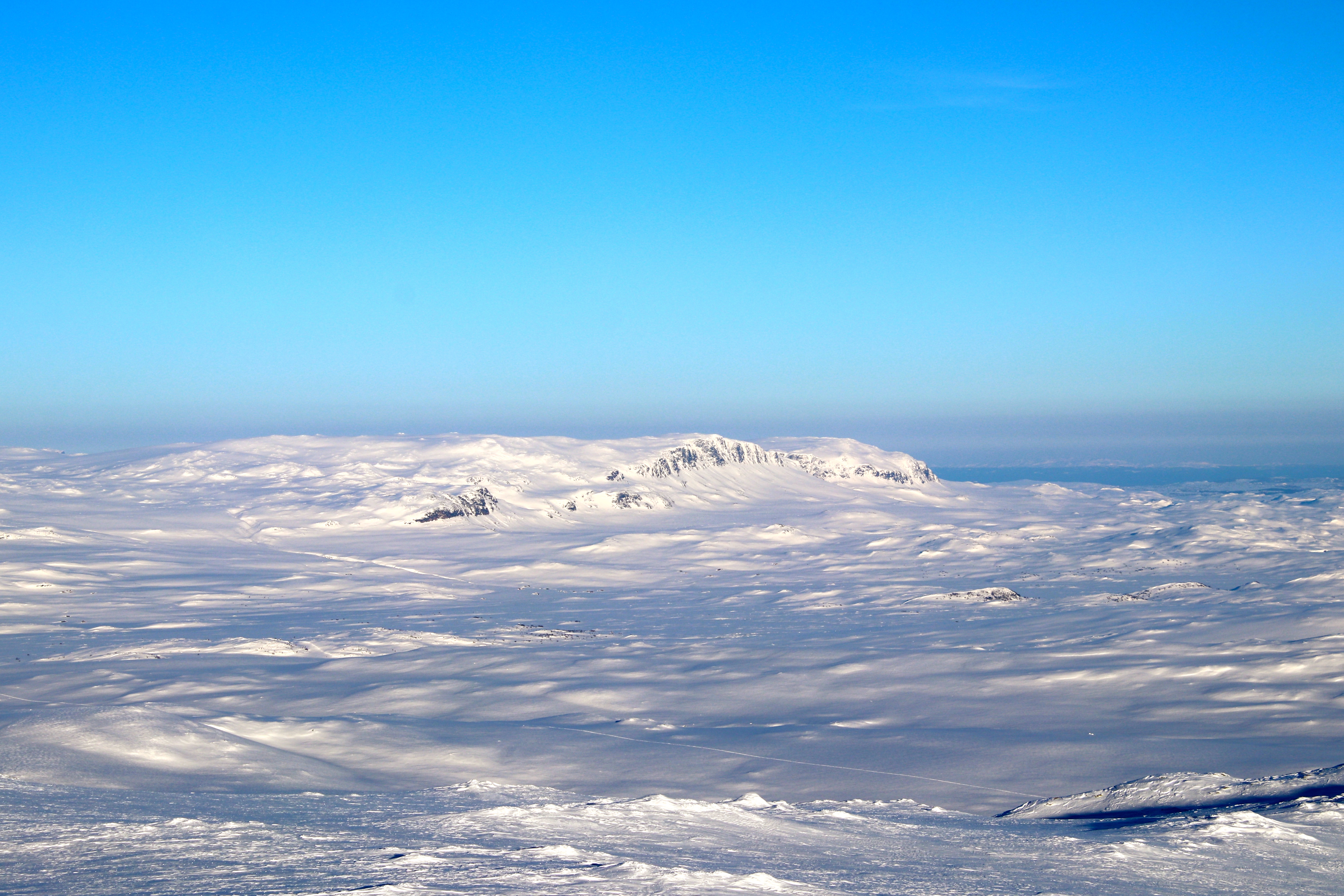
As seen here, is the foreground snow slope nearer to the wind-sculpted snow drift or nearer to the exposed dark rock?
the wind-sculpted snow drift

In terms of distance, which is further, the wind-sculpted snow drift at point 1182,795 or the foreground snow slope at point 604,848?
the wind-sculpted snow drift at point 1182,795

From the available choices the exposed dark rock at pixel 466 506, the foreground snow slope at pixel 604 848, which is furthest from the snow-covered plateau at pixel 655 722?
the exposed dark rock at pixel 466 506

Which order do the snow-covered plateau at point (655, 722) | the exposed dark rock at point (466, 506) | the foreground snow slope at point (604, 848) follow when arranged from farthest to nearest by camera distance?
the exposed dark rock at point (466, 506)
the snow-covered plateau at point (655, 722)
the foreground snow slope at point (604, 848)

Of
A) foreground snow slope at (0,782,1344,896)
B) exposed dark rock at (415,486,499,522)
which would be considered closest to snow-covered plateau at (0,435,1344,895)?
foreground snow slope at (0,782,1344,896)

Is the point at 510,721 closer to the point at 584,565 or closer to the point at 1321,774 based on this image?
the point at 1321,774

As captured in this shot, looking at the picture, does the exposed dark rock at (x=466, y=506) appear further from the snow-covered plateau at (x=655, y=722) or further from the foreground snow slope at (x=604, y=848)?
the foreground snow slope at (x=604, y=848)

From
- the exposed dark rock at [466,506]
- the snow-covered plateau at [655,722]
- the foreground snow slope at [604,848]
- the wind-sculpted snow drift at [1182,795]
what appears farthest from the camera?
the exposed dark rock at [466,506]

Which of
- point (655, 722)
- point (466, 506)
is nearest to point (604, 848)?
point (655, 722)

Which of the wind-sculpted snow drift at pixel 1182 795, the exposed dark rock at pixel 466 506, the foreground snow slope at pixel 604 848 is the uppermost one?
the foreground snow slope at pixel 604 848
